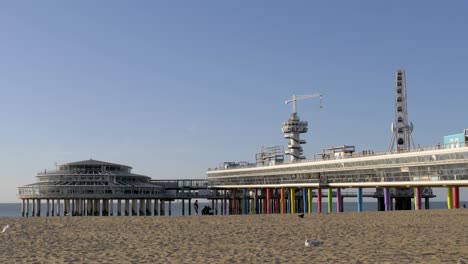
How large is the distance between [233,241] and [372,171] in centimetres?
5233

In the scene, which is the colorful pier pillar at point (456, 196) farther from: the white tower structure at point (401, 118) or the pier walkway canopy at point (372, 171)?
the white tower structure at point (401, 118)

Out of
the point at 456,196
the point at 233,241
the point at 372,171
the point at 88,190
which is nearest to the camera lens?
the point at 233,241

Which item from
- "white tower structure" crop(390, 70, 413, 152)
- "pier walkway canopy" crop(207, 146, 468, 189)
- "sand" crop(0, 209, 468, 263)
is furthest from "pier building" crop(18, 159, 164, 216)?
"sand" crop(0, 209, 468, 263)

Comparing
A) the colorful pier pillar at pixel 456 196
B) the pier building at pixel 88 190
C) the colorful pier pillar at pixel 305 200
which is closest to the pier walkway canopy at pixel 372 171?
the colorful pier pillar at pixel 456 196

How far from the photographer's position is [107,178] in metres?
103

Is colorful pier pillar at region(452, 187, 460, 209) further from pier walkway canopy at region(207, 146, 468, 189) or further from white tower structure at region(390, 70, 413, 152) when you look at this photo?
white tower structure at region(390, 70, 413, 152)

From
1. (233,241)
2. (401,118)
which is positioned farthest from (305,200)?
(233,241)

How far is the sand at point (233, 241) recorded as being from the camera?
61.2 ft

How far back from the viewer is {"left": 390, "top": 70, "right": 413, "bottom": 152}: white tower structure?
9138 cm

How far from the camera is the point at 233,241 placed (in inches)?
925

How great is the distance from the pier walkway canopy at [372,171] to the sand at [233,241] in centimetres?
2798

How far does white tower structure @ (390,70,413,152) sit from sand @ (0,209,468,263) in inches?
2351

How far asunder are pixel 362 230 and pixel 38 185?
84683mm

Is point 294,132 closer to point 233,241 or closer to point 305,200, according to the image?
point 305,200
